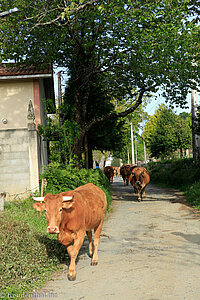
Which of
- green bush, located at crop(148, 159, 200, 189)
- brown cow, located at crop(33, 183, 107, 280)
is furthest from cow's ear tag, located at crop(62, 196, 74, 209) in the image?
green bush, located at crop(148, 159, 200, 189)

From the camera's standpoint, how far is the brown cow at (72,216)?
18.6 feet

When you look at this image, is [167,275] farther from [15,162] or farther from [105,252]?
[15,162]

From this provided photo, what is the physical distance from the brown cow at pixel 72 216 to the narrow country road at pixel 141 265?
0.34 metres

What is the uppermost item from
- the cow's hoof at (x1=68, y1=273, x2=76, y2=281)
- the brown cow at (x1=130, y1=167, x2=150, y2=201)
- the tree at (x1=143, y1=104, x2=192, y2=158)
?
the tree at (x1=143, y1=104, x2=192, y2=158)

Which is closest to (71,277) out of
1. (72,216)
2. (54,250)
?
(72,216)

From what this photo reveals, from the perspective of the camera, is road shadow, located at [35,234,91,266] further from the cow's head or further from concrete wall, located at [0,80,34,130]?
concrete wall, located at [0,80,34,130]

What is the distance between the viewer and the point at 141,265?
6.57m

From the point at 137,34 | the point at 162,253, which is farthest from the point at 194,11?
the point at 162,253

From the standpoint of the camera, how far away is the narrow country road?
528 centimetres

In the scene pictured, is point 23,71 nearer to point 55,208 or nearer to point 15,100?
point 15,100

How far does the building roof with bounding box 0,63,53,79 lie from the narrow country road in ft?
26.1

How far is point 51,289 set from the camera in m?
5.62

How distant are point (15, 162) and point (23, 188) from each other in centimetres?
92

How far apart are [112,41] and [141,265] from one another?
1158cm
